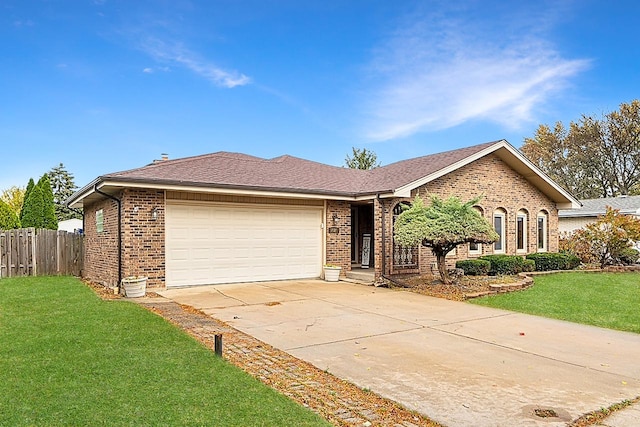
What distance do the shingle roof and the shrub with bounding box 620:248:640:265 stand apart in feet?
23.5

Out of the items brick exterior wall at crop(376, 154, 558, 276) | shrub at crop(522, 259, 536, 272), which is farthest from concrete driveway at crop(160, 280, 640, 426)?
shrub at crop(522, 259, 536, 272)

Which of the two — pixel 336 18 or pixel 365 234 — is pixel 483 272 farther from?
pixel 336 18

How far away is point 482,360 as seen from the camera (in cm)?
577

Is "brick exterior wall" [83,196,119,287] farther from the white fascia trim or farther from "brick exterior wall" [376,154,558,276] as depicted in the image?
"brick exterior wall" [376,154,558,276]

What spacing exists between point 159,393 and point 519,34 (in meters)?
15.4

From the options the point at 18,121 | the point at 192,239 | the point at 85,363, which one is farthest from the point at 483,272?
the point at 18,121

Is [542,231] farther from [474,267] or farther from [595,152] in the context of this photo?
[595,152]

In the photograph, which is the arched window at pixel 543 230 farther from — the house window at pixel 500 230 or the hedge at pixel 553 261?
the house window at pixel 500 230

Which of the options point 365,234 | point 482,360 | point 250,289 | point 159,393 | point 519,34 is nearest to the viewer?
point 159,393

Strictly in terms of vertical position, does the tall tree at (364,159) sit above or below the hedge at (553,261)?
above

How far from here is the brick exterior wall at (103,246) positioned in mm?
11602

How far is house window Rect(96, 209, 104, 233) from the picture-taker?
42.3 ft

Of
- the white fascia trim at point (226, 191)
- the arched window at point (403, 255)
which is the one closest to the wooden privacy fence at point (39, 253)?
the white fascia trim at point (226, 191)

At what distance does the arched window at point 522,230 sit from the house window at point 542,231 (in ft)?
3.21
